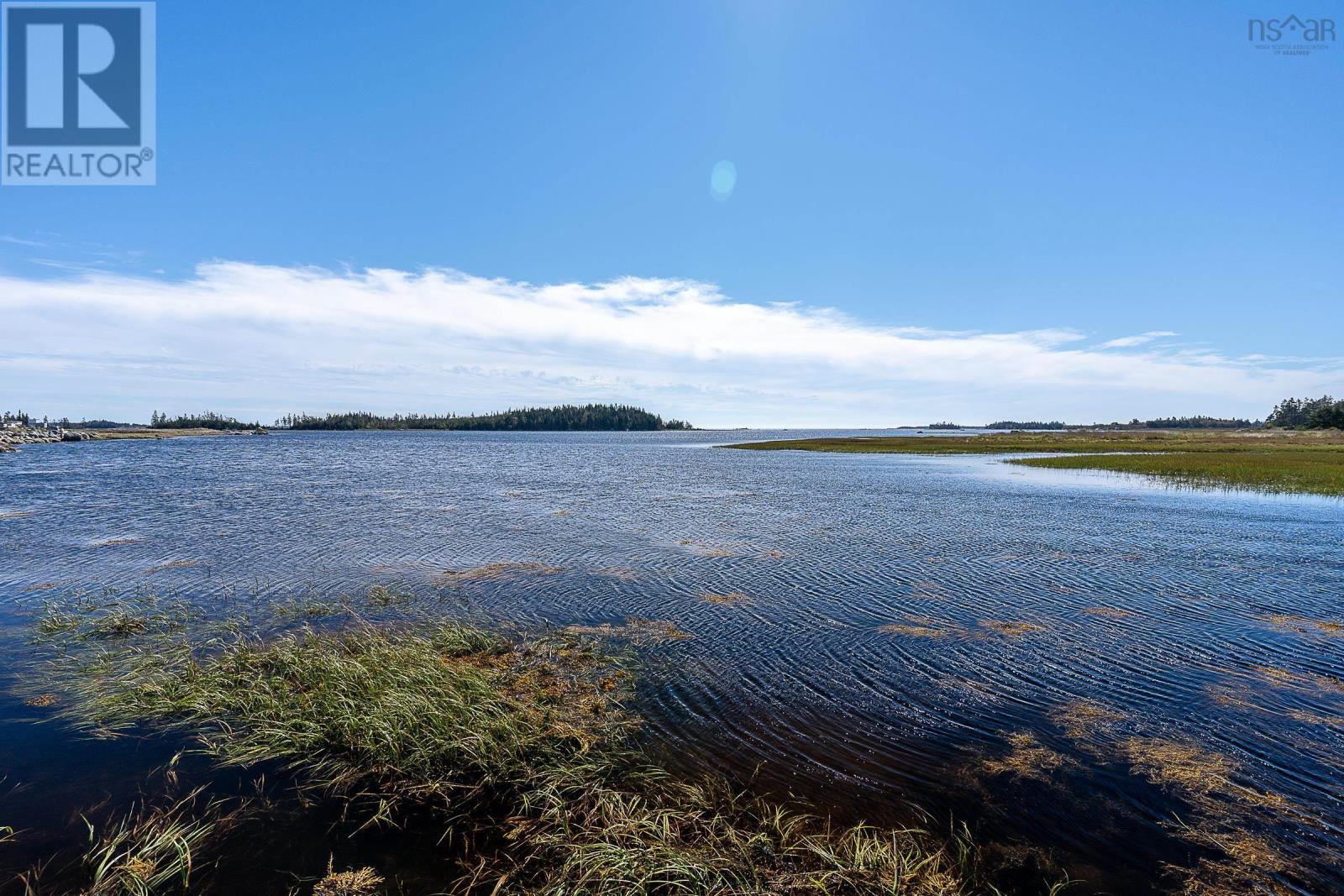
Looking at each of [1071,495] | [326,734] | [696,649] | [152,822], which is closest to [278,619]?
[326,734]

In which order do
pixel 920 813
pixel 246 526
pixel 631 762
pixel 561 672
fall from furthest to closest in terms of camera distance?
pixel 246 526 → pixel 561 672 → pixel 631 762 → pixel 920 813

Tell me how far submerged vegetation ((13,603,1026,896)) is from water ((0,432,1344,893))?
1.01m

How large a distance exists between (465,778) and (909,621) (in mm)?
13427

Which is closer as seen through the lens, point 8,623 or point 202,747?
point 202,747

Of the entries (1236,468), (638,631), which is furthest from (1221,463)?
(638,631)

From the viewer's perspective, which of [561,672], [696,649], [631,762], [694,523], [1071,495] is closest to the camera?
[631,762]

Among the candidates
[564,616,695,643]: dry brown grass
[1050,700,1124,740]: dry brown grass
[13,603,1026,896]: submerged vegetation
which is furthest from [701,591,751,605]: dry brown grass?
[1050,700,1124,740]: dry brown grass

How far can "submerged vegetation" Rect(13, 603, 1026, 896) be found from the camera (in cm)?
719

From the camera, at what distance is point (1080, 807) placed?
30.0ft

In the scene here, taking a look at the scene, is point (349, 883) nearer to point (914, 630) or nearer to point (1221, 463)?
point (914, 630)

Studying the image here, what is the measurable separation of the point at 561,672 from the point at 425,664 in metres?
2.94

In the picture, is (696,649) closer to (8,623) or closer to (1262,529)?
(8,623)

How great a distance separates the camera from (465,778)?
30.5ft

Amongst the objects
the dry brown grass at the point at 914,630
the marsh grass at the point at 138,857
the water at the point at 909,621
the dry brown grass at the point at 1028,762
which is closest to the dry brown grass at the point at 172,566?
the water at the point at 909,621
